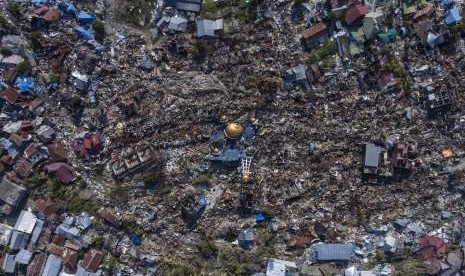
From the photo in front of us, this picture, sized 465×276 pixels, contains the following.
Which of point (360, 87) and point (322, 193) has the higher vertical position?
point (360, 87)

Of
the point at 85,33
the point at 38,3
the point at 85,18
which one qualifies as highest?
the point at 38,3

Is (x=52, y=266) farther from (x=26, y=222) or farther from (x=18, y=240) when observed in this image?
(x=26, y=222)

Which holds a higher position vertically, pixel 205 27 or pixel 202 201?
pixel 205 27

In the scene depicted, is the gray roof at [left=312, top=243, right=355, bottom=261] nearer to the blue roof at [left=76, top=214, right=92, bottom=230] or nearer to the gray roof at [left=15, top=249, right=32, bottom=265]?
the blue roof at [left=76, top=214, right=92, bottom=230]

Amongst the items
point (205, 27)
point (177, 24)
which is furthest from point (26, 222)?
point (205, 27)

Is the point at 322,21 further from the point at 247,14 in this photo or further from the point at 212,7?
the point at 212,7

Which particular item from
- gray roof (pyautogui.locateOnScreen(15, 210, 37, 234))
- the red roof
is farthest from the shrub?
the red roof

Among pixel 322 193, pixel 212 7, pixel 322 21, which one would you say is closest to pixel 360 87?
pixel 322 21
